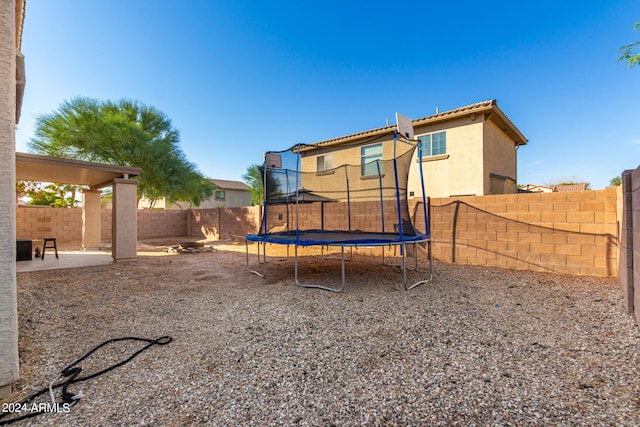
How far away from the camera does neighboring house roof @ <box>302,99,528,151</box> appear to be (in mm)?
7719

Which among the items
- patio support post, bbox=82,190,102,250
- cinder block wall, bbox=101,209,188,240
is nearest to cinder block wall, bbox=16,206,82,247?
cinder block wall, bbox=101,209,188,240

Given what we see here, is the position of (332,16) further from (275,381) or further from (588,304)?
(275,381)

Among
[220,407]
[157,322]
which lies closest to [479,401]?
[220,407]

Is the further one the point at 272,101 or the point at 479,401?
the point at 272,101

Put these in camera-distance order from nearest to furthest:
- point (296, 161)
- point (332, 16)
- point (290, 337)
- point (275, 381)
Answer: point (275, 381), point (290, 337), point (296, 161), point (332, 16)

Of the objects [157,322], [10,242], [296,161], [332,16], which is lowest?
[157,322]

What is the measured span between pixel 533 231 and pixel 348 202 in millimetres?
3031

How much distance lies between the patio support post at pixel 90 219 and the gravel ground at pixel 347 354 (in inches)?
221

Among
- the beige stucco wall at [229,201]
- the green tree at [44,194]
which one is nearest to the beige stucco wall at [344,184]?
the green tree at [44,194]

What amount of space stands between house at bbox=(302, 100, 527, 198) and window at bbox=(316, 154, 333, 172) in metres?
1.36

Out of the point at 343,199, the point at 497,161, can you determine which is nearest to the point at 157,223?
the point at 343,199

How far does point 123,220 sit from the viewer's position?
5.53 metres

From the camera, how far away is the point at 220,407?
1293mm

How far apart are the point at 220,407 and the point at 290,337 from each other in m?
0.79
